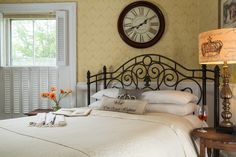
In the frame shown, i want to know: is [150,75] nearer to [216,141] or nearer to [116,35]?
[116,35]

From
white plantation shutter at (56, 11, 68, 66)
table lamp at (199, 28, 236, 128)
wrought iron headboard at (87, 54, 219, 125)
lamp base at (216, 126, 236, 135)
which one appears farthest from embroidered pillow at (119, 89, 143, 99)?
white plantation shutter at (56, 11, 68, 66)

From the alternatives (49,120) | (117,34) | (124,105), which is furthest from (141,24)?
(49,120)

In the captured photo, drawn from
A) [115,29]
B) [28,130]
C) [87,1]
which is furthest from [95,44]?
[28,130]

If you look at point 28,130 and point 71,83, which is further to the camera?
point 71,83

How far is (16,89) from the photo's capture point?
3.84 m

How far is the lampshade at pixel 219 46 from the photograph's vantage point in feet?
6.64

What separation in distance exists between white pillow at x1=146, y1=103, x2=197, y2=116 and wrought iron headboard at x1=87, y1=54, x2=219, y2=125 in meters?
0.58

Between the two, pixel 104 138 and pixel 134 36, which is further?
pixel 134 36

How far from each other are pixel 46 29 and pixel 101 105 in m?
1.72

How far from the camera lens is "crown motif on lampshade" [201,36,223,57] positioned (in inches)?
81.8

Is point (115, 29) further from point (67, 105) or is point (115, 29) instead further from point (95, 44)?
point (67, 105)

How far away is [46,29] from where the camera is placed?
153 inches

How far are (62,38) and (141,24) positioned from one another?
1.13m

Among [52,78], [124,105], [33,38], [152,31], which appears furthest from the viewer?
[33,38]
